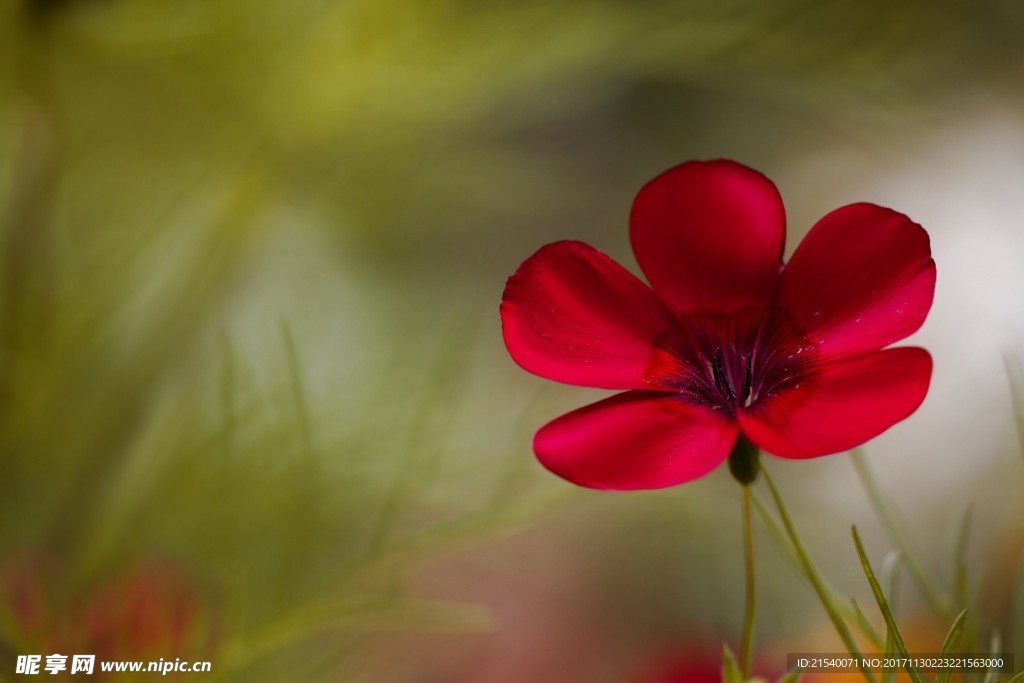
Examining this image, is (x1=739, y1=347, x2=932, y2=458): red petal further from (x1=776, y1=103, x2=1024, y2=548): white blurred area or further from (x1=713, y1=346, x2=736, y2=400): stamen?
(x1=776, y1=103, x2=1024, y2=548): white blurred area

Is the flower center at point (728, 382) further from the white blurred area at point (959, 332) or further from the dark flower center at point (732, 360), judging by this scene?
the white blurred area at point (959, 332)

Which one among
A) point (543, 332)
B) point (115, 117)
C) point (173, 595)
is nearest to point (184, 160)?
point (115, 117)

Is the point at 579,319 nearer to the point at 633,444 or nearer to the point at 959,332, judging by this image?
the point at 633,444

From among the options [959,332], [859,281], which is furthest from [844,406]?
[959,332]

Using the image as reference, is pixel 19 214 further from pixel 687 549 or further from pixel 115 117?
pixel 687 549

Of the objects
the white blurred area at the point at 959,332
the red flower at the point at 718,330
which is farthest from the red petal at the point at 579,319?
the white blurred area at the point at 959,332

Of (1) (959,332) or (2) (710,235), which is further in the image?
(1) (959,332)
